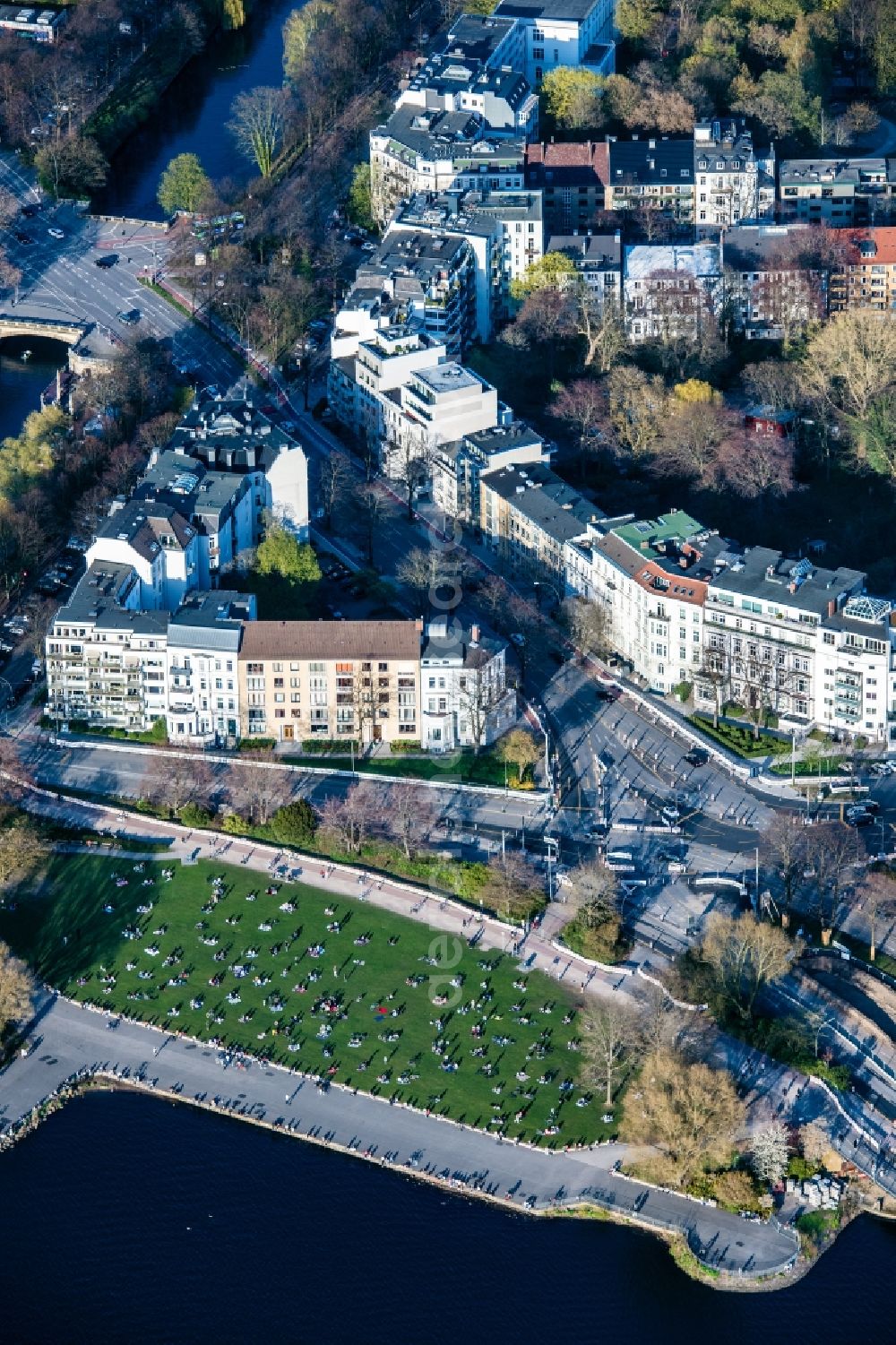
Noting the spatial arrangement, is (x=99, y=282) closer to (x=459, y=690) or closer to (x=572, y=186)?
(x=572, y=186)

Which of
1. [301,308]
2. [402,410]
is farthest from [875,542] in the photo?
[301,308]

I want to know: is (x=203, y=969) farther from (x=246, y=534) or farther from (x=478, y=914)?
(x=246, y=534)

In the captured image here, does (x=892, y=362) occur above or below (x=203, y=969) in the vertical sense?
above

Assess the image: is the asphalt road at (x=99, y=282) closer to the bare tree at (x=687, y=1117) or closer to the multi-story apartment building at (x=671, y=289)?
the multi-story apartment building at (x=671, y=289)

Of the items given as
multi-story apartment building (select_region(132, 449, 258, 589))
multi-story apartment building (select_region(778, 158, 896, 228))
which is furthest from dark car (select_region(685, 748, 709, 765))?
multi-story apartment building (select_region(778, 158, 896, 228))

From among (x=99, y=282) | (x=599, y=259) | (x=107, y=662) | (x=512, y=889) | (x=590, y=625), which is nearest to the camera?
(x=512, y=889)

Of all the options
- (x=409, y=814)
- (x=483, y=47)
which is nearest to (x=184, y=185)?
(x=483, y=47)
